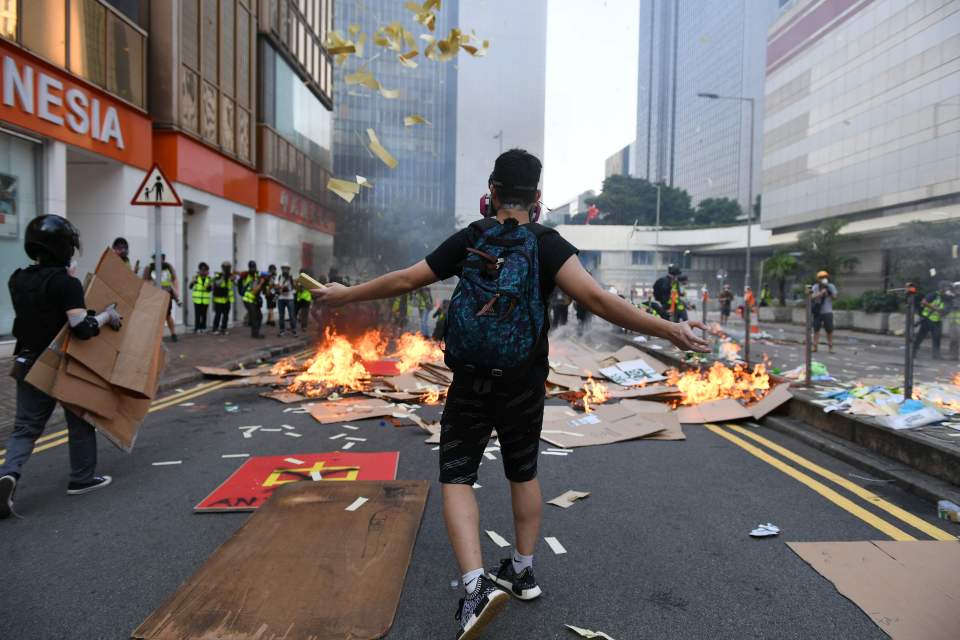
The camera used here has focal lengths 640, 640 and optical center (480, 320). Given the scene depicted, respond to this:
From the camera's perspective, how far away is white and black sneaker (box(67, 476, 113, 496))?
4.25 meters

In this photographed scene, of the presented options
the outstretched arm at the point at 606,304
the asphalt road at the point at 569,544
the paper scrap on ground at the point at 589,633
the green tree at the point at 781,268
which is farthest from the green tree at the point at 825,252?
the paper scrap on ground at the point at 589,633

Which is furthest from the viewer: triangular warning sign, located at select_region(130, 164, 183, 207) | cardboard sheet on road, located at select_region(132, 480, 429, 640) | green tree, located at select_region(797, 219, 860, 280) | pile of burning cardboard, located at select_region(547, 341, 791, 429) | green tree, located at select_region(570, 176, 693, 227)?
green tree, located at select_region(570, 176, 693, 227)

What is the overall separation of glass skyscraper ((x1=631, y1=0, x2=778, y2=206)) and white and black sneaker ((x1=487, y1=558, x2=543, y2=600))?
2185 inches

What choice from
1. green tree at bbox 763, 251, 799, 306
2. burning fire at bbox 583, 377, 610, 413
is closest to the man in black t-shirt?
burning fire at bbox 583, 377, 610, 413

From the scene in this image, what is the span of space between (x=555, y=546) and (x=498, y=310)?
1.60 m

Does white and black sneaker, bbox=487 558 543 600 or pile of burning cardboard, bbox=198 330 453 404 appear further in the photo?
pile of burning cardboard, bbox=198 330 453 404

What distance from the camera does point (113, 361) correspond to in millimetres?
4359

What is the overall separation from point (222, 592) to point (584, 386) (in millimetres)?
5978

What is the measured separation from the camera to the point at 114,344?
4.41m

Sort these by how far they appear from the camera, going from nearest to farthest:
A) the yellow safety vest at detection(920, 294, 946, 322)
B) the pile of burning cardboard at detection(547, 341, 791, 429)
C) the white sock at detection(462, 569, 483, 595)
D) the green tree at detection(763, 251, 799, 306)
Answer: the white sock at detection(462, 569, 483, 595) → the pile of burning cardboard at detection(547, 341, 791, 429) → the yellow safety vest at detection(920, 294, 946, 322) → the green tree at detection(763, 251, 799, 306)

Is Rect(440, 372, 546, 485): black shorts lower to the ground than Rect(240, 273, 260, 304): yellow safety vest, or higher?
lower

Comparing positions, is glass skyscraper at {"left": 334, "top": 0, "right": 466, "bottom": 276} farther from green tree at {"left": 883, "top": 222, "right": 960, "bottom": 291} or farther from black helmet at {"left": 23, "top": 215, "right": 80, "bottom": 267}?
black helmet at {"left": 23, "top": 215, "right": 80, "bottom": 267}

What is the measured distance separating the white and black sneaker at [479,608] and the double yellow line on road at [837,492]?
2522 mm

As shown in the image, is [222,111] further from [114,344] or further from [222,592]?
[222,592]
